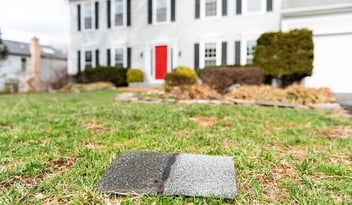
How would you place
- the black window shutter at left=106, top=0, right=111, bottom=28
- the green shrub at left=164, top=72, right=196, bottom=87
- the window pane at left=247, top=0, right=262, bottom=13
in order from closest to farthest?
the green shrub at left=164, top=72, right=196, bottom=87 → the window pane at left=247, top=0, right=262, bottom=13 → the black window shutter at left=106, top=0, right=111, bottom=28

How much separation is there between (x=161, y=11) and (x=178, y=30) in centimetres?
159

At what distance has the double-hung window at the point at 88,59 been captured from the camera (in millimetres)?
17078

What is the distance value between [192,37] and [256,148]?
1223 cm

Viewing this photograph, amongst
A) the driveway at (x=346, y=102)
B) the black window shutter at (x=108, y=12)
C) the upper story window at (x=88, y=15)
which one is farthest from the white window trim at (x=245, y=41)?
the upper story window at (x=88, y=15)

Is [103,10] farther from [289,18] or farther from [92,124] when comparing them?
[92,124]

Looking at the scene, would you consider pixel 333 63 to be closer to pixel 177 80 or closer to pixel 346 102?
pixel 346 102

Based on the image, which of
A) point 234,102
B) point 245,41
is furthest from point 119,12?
point 234,102

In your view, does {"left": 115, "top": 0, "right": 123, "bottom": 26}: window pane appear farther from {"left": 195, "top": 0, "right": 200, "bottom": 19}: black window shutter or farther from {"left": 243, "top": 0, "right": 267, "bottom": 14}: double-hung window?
{"left": 243, "top": 0, "right": 267, "bottom": 14}: double-hung window

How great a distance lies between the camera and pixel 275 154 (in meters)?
2.58

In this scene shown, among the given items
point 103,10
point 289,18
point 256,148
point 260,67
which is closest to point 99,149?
point 256,148

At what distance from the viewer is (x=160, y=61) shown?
15.2 m

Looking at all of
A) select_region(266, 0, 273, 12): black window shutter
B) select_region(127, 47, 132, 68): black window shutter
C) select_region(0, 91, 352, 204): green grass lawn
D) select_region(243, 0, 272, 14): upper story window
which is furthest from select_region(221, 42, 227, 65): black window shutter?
select_region(0, 91, 352, 204): green grass lawn

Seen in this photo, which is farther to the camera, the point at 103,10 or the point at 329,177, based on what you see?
the point at 103,10

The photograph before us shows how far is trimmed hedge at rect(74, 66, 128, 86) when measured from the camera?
50.4 feet
